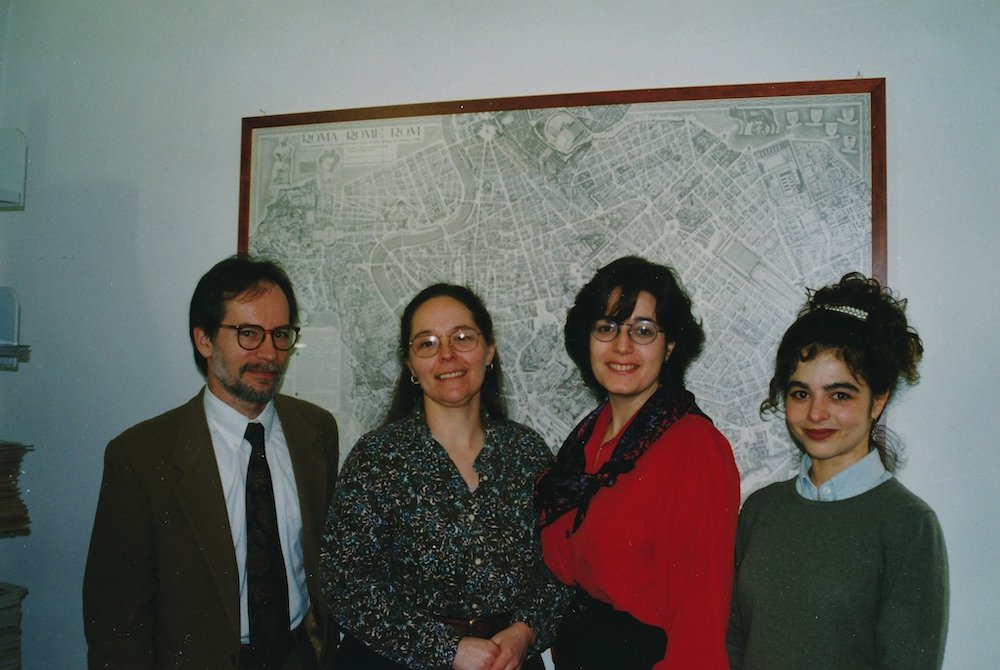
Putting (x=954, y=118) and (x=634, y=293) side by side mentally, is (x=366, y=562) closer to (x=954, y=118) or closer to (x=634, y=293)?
(x=634, y=293)

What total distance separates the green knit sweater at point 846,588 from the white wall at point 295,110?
0.58 metres

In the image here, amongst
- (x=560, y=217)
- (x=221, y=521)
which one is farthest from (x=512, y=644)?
(x=560, y=217)

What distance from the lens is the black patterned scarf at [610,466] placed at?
4.94 feet

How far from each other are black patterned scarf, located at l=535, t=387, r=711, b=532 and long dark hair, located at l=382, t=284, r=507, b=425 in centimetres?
30

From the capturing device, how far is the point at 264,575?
174 cm

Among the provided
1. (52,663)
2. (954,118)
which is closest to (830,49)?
(954,118)

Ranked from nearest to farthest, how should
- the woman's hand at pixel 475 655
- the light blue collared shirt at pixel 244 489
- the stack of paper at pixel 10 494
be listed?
the woman's hand at pixel 475 655 → the light blue collared shirt at pixel 244 489 → the stack of paper at pixel 10 494

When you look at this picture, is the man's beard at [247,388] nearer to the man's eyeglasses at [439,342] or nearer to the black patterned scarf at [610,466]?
the man's eyeglasses at [439,342]

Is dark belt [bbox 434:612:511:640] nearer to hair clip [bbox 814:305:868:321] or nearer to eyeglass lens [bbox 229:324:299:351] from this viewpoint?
eyeglass lens [bbox 229:324:299:351]

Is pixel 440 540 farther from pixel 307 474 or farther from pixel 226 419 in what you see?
pixel 226 419

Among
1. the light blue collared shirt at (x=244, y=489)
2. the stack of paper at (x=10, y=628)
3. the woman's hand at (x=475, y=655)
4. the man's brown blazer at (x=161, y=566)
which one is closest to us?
the woman's hand at (x=475, y=655)

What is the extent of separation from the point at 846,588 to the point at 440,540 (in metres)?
0.93

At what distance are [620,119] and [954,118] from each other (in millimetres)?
984

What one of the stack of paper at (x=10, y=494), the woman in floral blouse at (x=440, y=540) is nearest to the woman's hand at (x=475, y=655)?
the woman in floral blouse at (x=440, y=540)
